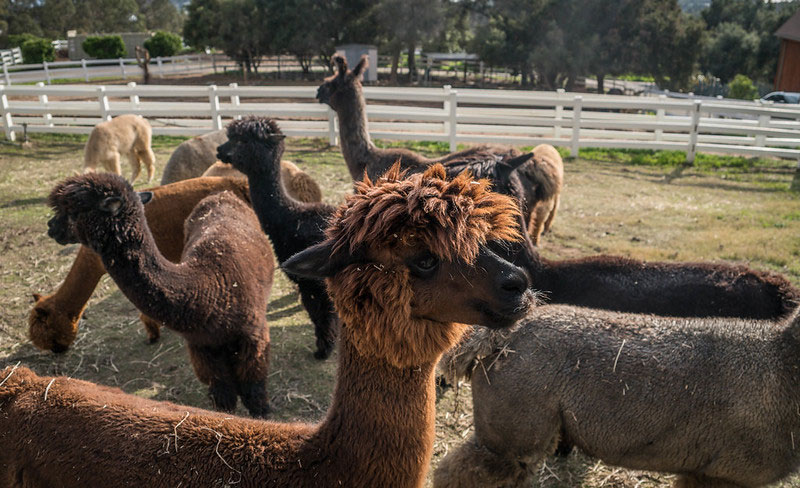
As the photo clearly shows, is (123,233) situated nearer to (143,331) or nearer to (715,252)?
(143,331)

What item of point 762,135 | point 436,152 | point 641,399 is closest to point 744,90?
point 762,135

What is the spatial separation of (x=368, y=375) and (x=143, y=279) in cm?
219

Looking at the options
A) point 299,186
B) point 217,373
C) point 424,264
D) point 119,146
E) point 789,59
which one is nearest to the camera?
point 424,264

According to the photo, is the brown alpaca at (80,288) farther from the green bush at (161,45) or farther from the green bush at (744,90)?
the green bush at (161,45)

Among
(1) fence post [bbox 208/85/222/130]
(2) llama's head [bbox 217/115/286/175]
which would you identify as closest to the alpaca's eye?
(2) llama's head [bbox 217/115/286/175]

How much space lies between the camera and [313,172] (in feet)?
37.6

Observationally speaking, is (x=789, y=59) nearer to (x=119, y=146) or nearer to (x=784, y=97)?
(x=784, y=97)

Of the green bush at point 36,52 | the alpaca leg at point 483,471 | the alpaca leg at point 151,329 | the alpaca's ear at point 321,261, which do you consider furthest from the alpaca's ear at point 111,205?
the green bush at point 36,52

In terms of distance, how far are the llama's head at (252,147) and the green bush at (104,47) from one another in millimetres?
42911

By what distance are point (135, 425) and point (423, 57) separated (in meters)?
42.1

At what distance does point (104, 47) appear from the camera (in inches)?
1640

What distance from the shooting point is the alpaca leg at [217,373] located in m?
4.02

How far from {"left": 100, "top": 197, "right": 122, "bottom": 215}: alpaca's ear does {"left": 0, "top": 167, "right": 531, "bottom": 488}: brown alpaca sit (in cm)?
166

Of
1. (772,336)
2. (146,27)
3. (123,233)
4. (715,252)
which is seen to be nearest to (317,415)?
(123,233)
